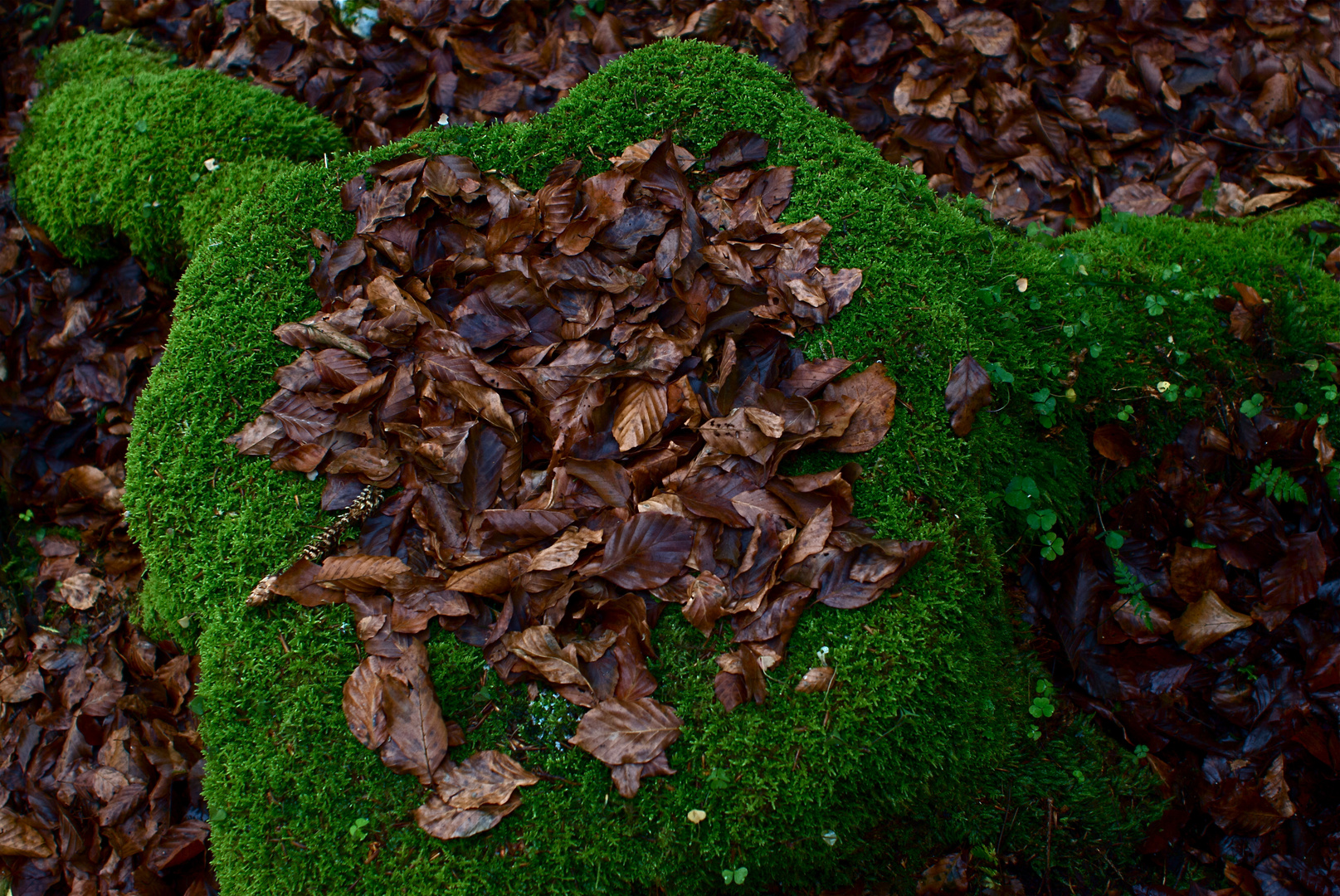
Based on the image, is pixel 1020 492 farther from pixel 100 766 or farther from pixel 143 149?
pixel 143 149

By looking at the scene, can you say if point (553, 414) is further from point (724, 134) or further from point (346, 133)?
point (346, 133)

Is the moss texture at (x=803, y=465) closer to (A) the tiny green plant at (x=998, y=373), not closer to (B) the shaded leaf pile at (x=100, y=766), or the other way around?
(A) the tiny green plant at (x=998, y=373)

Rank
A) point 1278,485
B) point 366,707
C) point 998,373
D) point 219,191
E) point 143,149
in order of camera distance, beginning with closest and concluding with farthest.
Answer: point 366,707 < point 998,373 < point 1278,485 < point 219,191 < point 143,149

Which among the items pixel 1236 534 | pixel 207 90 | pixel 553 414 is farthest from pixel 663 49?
pixel 1236 534

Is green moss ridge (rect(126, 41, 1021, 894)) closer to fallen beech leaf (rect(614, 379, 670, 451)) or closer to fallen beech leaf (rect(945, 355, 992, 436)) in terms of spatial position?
fallen beech leaf (rect(945, 355, 992, 436))

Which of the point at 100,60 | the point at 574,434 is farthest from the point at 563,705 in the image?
the point at 100,60

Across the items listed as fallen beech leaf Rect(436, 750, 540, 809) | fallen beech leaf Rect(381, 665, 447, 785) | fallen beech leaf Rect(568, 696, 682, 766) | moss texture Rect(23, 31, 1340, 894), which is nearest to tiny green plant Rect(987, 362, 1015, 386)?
moss texture Rect(23, 31, 1340, 894)

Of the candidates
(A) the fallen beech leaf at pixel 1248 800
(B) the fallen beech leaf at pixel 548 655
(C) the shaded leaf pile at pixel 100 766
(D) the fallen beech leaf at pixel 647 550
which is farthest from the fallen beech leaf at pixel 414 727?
(A) the fallen beech leaf at pixel 1248 800
